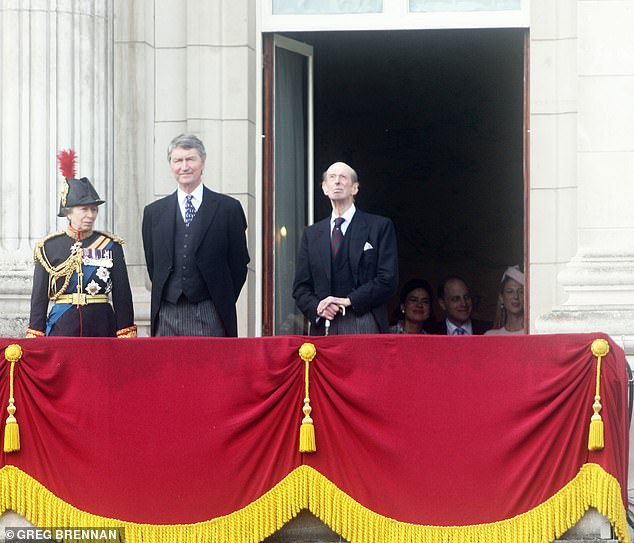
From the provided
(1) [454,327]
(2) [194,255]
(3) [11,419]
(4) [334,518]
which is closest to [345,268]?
(2) [194,255]

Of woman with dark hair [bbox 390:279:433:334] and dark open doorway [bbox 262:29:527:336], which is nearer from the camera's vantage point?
woman with dark hair [bbox 390:279:433:334]

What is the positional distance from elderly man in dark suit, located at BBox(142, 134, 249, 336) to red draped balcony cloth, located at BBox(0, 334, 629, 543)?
0.91m

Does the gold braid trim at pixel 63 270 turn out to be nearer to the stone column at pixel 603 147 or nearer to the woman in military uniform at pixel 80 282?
the woman in military uniform at pixel 80 282

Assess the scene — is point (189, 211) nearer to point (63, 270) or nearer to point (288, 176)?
point (63, 270)

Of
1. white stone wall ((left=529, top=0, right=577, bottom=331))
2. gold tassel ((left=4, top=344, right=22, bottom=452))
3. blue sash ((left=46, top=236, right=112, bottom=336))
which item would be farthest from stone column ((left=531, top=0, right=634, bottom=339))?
gold tassel ((left=4, top=344, right=22, bottom=452))

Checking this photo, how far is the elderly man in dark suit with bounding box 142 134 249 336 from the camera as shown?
10938 mm

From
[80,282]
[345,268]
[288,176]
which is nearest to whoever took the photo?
[80,282]

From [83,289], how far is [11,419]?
1232mm

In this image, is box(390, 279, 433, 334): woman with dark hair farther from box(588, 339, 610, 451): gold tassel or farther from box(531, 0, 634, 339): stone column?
box(588, 339, 610, 451): gold tassel

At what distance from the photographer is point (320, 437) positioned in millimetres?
10016

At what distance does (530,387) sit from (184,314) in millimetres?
2427

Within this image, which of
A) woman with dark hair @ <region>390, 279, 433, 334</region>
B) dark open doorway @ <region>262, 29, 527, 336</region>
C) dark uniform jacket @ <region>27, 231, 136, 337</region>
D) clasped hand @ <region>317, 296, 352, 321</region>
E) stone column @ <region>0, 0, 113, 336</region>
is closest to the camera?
dark uniform jacket @ <region>27, 231, 136, 337</region>

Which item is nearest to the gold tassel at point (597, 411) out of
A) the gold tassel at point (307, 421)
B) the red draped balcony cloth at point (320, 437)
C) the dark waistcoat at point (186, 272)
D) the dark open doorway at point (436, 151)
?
the red draped balcony cloth at point (320, 437)

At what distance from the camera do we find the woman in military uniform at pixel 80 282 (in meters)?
10.9
